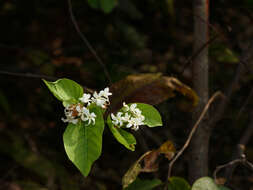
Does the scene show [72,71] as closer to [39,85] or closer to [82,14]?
[39,85]

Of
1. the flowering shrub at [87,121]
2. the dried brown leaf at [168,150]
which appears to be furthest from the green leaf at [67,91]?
the dried brown leaf at [168,150]

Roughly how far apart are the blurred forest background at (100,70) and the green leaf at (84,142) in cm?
57

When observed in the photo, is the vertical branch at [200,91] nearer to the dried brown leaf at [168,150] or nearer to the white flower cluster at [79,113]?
the dried brown leaf at [168,150]

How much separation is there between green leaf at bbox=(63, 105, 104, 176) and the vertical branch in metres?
0.65

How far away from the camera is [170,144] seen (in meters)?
1.18

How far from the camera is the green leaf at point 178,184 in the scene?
111cm

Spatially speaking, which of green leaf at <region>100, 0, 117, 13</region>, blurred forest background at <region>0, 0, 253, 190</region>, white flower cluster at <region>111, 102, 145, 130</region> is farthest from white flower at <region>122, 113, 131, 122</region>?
green leaf at <region>100, 0, 117, 13</region>

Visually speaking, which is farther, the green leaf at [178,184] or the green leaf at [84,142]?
the green leaf at [178,184]

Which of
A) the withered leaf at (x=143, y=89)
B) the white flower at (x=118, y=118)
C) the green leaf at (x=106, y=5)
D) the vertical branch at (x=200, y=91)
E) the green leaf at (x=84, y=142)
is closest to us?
the green leaf at (x=84, y=142)

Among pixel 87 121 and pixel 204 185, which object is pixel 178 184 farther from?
pixel 87 121

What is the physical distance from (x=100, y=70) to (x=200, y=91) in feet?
2.46

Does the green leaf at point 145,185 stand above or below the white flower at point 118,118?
below

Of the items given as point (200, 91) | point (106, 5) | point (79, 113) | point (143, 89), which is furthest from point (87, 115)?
point (106, 5)

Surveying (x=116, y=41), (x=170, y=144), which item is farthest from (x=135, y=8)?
(x=170, y=144)
